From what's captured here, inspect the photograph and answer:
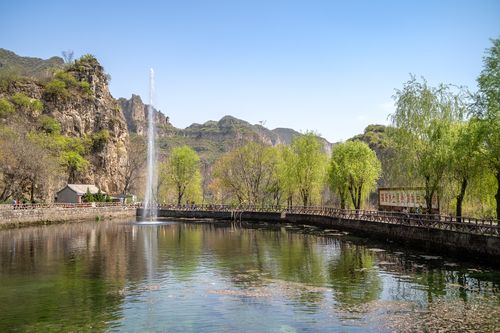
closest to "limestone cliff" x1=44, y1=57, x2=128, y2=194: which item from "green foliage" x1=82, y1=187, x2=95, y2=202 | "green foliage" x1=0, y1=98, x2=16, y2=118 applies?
"green foliage" x1=0, y1=98, x2=16, y2=118

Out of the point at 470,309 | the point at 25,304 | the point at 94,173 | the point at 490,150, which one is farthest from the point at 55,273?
the point at 94,173

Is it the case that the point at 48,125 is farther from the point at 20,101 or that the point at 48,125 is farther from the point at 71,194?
the point at 71,194

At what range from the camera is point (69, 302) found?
23.4 metres

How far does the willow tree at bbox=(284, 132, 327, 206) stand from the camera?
8569 cm

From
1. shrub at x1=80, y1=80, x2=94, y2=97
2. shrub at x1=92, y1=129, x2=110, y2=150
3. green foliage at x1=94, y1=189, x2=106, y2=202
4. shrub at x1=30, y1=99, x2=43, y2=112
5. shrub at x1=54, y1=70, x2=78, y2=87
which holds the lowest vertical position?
green foliage at x1=94, y1=189, x2=106, y2=202

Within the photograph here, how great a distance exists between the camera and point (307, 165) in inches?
3378

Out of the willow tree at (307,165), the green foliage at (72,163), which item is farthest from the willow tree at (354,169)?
the green foliage at (72,163)

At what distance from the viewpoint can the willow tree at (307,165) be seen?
281 ft

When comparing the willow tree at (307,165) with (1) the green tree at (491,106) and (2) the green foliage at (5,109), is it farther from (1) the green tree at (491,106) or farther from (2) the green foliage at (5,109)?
(2) the green foliage at (5,109)

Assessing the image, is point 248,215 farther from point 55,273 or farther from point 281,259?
point 55,273

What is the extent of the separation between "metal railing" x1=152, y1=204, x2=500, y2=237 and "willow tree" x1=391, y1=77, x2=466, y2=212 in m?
2.84

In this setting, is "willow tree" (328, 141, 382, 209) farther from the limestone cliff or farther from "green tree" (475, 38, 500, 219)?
the limestone cliff

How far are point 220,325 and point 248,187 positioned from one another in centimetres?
8576

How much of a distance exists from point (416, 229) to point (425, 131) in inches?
408
